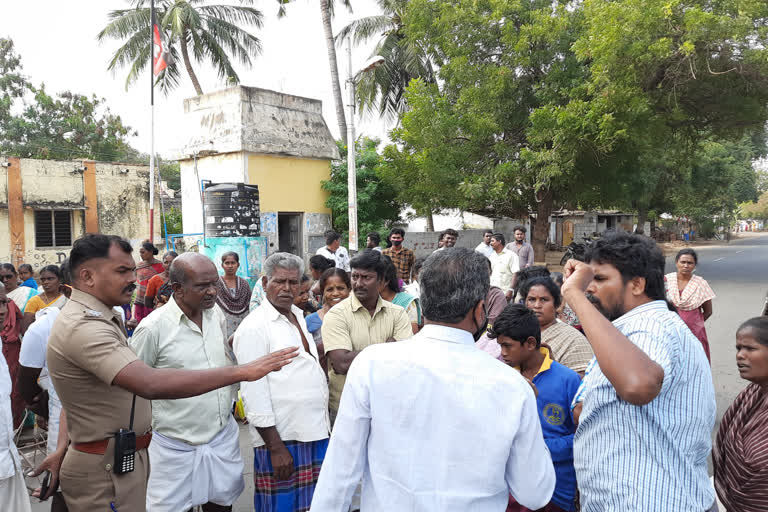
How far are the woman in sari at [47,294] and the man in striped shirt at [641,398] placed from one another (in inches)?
196

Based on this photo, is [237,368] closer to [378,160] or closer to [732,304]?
[732,304]

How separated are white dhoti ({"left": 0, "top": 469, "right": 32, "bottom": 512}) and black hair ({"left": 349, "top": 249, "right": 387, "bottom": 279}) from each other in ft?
6.65

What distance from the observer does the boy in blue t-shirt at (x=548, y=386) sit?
Result: 244 centimetres

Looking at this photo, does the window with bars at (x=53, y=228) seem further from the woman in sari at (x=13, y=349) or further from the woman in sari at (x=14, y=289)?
the woman in sari at (x=13, y=349)

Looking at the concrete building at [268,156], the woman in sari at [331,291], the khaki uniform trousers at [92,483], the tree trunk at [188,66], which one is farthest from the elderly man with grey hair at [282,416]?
the tree trunk at [188,66]

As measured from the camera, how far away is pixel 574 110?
1393 cm

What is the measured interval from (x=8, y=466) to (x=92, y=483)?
1.86 ft

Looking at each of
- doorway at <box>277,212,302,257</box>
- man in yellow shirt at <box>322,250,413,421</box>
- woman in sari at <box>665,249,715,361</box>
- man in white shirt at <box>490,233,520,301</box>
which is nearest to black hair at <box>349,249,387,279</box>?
man in yellow shirt at <box>322,250,413,421</box>

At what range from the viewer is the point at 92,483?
2.16m

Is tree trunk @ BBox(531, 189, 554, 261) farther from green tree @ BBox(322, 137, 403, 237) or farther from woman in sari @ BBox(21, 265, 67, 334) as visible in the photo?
woman in sari @ BBox(21, 265, 67, 334)

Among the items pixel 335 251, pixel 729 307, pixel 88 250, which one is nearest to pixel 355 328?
Answer: pixel 88 250

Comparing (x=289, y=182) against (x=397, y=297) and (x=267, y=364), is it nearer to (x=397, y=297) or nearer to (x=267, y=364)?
(x=397, y=297)

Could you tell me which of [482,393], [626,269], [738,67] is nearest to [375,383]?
[482,393]

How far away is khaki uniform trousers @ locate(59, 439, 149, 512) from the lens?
215 centimetres
